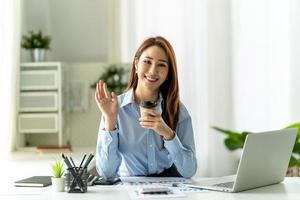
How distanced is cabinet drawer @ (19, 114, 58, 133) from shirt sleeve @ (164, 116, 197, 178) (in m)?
1.95

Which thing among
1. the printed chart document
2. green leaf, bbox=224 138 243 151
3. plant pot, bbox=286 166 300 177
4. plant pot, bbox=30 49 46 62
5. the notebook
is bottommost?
plant pot, bbox=286 166 300 177

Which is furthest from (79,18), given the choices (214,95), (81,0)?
(214,95)

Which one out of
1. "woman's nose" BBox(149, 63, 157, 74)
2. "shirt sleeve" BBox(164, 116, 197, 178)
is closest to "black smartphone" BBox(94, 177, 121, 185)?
"shirt sleeve" BBox(164, 116, 197, 178)

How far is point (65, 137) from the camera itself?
455 cm

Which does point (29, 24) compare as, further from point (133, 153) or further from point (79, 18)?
point (133, 153)

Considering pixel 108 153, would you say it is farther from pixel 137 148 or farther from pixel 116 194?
pixel 116 194

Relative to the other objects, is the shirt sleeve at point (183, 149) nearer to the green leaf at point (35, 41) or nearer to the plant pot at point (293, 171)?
the plant pot at point (293, 171)

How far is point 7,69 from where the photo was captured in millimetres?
3992

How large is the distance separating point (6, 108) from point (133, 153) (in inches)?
69.3

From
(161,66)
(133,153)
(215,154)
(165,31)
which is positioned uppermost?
(165,31)

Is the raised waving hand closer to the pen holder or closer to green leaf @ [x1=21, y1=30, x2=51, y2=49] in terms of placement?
the pen holder

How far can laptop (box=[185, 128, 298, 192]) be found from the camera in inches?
78.5

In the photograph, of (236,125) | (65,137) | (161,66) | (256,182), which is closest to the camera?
(256,182)

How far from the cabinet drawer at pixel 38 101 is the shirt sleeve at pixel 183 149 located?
6.42ft
